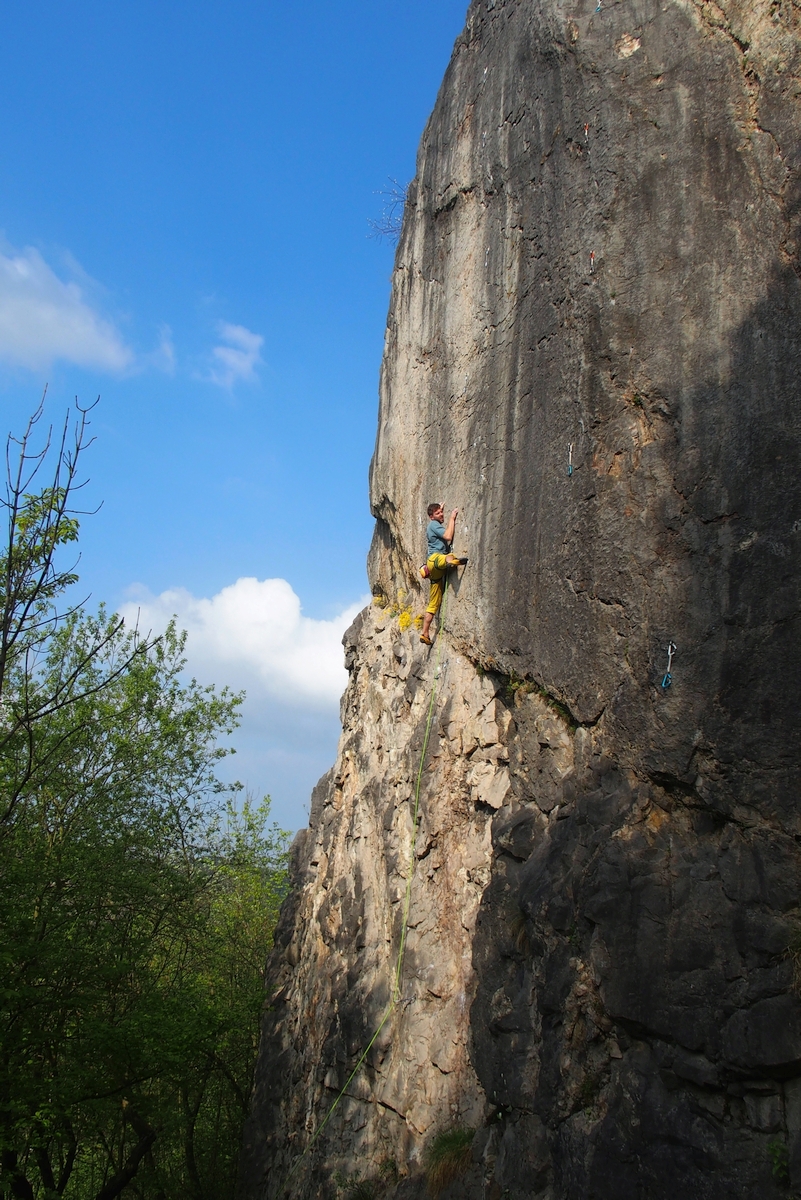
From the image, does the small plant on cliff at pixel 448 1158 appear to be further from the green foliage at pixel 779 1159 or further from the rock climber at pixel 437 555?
the rock climber at pixel 437 555

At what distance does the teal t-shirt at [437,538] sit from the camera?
10.5 m

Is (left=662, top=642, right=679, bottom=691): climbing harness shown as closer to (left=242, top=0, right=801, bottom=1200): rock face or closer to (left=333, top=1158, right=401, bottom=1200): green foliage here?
(left=242, top=0, right=801, bottom=1200): rock face

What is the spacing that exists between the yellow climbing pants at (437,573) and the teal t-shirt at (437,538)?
→ 163 millimetres

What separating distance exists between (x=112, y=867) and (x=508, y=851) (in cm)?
727

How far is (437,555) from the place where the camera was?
10.3 metres

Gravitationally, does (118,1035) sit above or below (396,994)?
below

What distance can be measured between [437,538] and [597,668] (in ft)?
11.2

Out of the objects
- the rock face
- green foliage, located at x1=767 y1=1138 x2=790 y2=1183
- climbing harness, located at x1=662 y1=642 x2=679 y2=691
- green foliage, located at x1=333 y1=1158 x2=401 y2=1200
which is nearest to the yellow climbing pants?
the rock face

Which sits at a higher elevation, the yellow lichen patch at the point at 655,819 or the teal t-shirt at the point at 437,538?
the teal t-shirt at the point at 437,538

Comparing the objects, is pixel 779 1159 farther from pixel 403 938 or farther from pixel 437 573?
pixel 437 573

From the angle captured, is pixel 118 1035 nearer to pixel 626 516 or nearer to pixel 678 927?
pixel 678 927

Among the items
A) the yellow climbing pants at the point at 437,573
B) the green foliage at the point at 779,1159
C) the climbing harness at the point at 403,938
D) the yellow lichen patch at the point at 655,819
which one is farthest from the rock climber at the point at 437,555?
the green foliage at the point at 779,1159

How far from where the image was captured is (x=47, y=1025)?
36.6 feet

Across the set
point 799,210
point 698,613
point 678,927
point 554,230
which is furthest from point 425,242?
point 678,927
